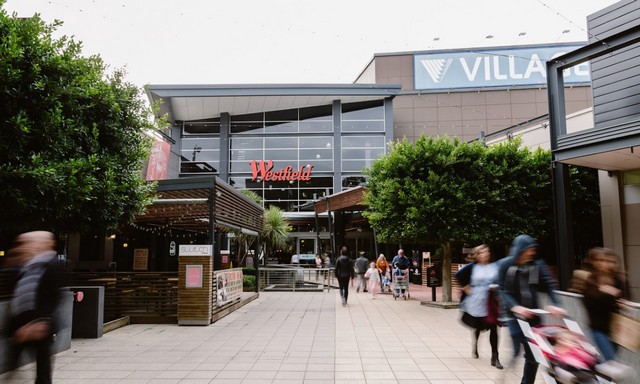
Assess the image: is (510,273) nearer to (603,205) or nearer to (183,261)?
(183,261)

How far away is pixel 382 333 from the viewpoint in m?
8.80

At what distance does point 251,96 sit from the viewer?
29.5 metres

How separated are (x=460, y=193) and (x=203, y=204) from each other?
6.36 m

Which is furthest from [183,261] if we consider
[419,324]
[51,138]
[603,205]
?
[603,205]

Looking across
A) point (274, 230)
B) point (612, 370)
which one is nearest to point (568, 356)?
point (612, 370)

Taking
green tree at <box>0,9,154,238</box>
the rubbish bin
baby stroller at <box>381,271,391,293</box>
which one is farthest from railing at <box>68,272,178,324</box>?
baby stroller at <box>381,271,391,293</box>

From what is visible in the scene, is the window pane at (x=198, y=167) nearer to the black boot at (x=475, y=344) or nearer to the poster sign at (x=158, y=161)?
the poster sign at (x=158, y=161)

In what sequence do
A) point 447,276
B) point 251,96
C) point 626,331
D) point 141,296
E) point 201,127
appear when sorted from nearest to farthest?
point 626,331 → point 141,296 → point 447,276 → point 251,96 → point 201,127

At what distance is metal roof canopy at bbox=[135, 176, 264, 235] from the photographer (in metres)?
9.88

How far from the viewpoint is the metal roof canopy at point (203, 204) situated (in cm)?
988

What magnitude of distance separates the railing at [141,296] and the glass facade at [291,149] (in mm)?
20601

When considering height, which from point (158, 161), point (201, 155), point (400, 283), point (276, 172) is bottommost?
point (400, 283)

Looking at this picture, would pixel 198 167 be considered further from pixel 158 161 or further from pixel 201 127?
pixel 158 161

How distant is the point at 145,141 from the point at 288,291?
1046 centimetres
